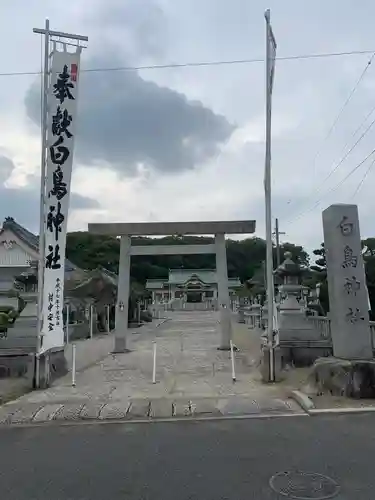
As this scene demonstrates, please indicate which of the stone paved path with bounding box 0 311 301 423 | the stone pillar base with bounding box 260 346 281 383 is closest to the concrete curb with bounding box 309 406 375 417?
the stone paved path with bounding box 0 311 301 423

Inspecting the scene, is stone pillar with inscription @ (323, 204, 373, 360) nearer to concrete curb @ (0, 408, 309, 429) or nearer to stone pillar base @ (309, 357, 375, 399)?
stone pillar base @ (309, 357, 375, 399)

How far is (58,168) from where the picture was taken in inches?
424

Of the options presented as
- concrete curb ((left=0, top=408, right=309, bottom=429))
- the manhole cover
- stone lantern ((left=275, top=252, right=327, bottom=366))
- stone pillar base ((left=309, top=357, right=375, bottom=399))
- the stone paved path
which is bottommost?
the manhole cover

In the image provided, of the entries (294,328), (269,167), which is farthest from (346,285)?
(294,328)

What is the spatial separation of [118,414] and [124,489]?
331 centimetres

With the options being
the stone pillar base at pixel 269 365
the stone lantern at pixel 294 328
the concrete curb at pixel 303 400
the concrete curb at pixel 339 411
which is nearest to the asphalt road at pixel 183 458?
the concrete curb at pixel 339 411

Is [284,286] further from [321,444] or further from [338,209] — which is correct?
[321,444]

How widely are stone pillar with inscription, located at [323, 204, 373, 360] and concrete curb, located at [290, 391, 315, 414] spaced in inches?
46.7

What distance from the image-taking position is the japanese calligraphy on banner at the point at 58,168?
10.6 meters

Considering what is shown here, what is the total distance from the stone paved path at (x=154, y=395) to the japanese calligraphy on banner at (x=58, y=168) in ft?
5.34

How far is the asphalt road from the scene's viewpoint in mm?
4465

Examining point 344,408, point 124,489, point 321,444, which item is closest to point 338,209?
point 344,408

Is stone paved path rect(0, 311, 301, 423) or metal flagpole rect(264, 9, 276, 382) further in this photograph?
metal flagpole rect(264, 9, 276, 382)

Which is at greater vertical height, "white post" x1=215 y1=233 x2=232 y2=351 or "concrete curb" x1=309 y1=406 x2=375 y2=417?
"white post" x1=215 y1=233 x2=232 y2=351
